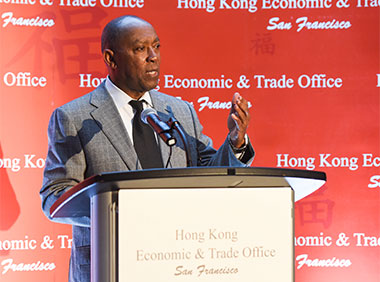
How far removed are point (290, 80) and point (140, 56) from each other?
1.79 m

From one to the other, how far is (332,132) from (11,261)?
2.06 metres

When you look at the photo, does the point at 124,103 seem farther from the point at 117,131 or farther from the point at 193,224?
the point at 193,224

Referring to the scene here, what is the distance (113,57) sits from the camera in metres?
1.99

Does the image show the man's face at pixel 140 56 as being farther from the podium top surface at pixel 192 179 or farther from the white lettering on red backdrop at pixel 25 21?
the white lettering on red backdrop at pixel 25 21

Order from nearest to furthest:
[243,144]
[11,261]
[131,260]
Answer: [131,260]
[243,144]
[11,261]

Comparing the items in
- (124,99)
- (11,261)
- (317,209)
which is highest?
(124,99)

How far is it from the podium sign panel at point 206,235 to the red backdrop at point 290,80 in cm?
230

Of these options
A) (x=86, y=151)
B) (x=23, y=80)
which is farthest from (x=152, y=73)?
(x=23, y=80)

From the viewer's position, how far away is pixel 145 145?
1866mm

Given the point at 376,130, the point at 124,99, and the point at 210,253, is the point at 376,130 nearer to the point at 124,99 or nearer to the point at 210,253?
the point at 124,99

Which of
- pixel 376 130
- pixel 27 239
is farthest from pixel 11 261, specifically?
pixel 376 130

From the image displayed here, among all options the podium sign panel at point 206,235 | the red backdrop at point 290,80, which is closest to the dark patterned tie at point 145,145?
the podium sign panel at point 206,235

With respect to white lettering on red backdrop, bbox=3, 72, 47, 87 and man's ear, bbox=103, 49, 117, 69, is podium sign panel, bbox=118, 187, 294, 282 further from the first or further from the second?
white lettering on red backdrop, bbox=3, 72, 47, 87

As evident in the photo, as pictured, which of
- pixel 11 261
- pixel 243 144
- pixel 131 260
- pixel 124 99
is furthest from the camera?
pixel 11 261
